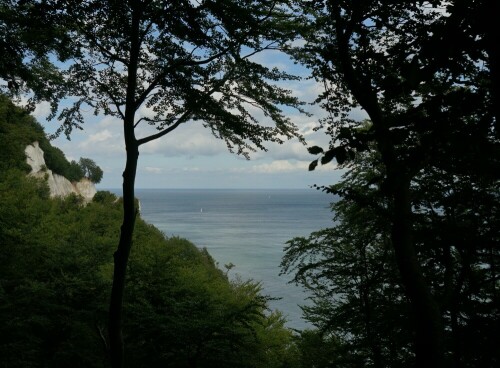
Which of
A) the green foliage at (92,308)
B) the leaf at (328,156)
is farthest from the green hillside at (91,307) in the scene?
the leaf at (328,156)

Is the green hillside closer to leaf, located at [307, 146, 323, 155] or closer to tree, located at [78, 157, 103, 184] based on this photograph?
leaf, located at [307, 146, 323, 155]

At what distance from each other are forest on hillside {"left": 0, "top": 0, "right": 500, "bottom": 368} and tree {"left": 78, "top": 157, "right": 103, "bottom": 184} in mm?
76350

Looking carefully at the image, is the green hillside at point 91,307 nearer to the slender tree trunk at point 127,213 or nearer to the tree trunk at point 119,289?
the slender tree trunk at point 127,213

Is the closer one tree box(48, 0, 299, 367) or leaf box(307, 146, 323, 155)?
leaf box(307, 146, 323, 155)

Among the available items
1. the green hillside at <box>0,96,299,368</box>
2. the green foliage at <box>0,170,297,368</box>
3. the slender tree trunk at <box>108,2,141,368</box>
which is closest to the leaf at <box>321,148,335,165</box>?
the slender tree trunk at <box>108,2,141,368</box>

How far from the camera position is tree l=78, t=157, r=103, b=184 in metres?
90.9

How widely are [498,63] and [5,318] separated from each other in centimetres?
1439

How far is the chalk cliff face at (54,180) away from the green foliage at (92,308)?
34123mm

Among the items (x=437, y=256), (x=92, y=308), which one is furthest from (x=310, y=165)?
(x=92, y=308)

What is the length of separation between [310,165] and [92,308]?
14109mm

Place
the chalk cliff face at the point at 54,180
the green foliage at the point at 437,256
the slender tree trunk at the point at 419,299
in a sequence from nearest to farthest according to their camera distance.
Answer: the slender tree trunk at the point at 419,299 < the green foliage at the point at 437,256 < the chalk cliff face at the point at 54,180

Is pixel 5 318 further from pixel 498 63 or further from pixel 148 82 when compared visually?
pixel 498 63

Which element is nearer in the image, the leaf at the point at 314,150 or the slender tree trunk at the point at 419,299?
the leaf at the point at 314,150

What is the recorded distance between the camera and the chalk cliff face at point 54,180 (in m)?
56.7
